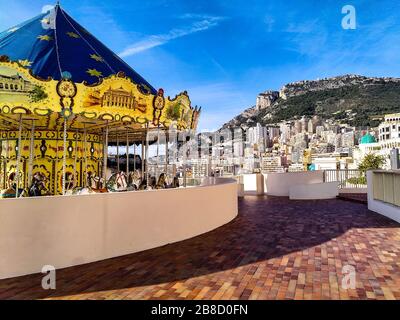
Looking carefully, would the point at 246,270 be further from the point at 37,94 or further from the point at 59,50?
the point at 59,50

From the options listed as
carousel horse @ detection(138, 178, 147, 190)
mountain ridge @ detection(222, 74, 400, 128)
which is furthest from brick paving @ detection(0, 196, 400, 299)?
mountain ridge @ detection(222, 74, 400, 128)

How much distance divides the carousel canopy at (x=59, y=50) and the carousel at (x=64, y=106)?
29 millimetres

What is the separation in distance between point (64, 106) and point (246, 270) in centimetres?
588

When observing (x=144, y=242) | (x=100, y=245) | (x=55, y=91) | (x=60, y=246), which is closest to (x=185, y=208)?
(x=144, y=242)

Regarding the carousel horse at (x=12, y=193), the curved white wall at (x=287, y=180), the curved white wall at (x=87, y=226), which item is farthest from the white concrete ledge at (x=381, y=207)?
the carousel horse at (x=12, y=193)

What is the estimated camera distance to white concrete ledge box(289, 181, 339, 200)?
51.3ft

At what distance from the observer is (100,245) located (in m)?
5.54

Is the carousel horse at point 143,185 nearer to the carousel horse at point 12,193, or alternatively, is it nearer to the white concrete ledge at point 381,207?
the carousel horse at point 12,193

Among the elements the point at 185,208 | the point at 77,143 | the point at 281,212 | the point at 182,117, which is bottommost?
the point at 281,212

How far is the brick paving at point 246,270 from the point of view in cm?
398

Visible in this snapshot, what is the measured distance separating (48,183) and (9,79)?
5.35 m

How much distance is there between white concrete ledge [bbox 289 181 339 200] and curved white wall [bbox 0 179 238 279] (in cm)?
969

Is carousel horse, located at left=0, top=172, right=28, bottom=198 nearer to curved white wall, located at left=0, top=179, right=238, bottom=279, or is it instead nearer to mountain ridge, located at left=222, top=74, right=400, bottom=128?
curved white wall, located at left=0, top=179, right=238, bottom=279
